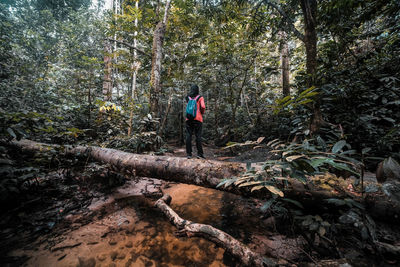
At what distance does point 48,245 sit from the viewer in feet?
5.03

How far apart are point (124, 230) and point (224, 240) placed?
1.21m

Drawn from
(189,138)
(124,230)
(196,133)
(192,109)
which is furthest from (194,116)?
(124,230)

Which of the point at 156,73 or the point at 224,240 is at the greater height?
the point at 156,73

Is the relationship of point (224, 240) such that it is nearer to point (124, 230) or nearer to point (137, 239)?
point (137, 239)

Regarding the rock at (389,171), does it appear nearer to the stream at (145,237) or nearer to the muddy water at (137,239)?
the stream at (145,237)

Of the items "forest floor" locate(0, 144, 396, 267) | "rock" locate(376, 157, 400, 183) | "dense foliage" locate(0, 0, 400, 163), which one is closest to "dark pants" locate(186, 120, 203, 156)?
"forest floor" locate(0, 144, 396, 267)

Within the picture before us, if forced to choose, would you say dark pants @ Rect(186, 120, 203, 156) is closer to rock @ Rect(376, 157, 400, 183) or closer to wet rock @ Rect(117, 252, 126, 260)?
wet rock @ Rect(117, 252, 126, 260)

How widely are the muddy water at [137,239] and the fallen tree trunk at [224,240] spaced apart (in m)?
0.08

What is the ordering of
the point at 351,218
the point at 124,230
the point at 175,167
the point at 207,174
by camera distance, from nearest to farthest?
the point at 351,218 → the point at 124,230 → the point at 207,174 → the point at 175,167

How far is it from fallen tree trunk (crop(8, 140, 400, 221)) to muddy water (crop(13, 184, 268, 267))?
0.45 m

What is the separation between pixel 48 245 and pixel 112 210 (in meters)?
0.78

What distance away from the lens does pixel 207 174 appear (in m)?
2.09

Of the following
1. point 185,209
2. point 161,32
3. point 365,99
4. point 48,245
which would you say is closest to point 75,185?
point 48,245

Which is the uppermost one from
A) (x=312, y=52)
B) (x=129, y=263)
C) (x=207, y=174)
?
(x=312, y=52)
